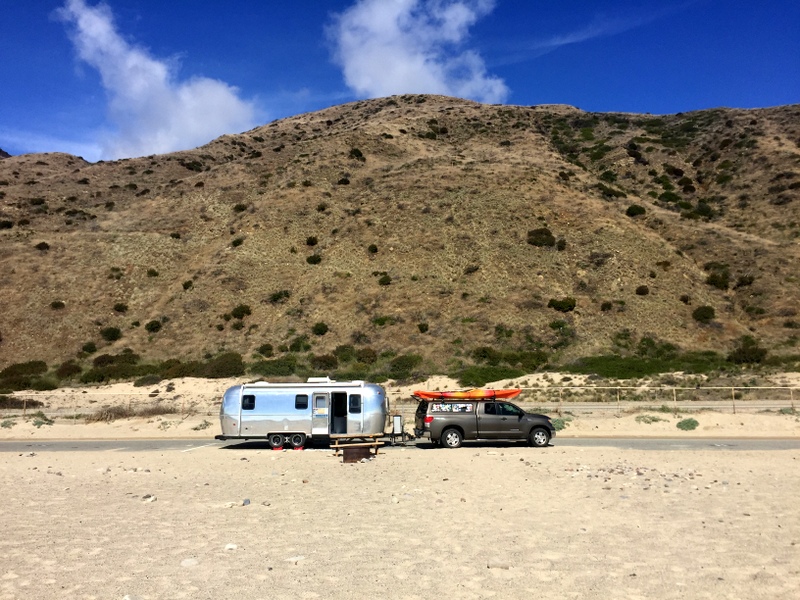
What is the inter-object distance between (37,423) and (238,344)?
22587 mm

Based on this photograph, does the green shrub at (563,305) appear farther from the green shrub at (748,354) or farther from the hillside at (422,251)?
the green shrub at (748,354)

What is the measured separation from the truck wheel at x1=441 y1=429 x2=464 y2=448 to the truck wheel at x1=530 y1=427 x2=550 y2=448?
259cm

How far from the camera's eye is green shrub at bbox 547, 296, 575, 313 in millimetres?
50375

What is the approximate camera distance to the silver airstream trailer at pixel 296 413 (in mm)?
21094

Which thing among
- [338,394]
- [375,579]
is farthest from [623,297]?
[375,579]

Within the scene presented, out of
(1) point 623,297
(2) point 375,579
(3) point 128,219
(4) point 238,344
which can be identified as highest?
(3) point 128,219

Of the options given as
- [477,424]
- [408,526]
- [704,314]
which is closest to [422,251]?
[704,314]

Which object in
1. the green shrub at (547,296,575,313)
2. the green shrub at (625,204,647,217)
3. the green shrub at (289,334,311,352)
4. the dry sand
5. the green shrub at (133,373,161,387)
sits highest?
the green shrub at (625,204,647,217)

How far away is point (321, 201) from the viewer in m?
70.3

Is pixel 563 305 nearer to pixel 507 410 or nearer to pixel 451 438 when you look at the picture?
pixel 507 410

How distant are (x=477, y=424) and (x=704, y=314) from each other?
121 feet

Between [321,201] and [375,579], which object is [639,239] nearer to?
[321,201]

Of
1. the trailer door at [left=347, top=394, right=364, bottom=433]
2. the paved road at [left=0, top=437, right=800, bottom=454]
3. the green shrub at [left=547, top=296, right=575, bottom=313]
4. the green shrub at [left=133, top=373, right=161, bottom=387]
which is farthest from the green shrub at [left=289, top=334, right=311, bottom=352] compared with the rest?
the trailer door at [left=347, top=394, right=364, bottom=433]

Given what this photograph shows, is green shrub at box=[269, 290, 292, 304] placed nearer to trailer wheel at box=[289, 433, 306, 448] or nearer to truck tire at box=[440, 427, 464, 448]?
trailer wheel at box=[289, 433, 306, 448]
